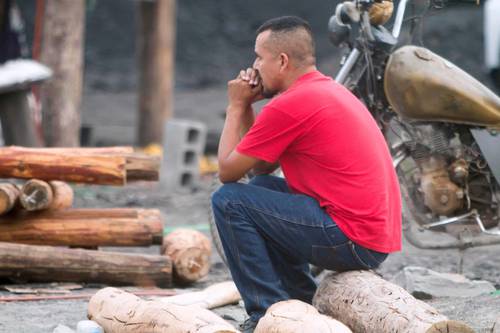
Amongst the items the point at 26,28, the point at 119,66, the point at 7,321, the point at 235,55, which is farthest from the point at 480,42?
the point at 7,321

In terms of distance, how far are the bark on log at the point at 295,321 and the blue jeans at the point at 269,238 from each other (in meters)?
0.32

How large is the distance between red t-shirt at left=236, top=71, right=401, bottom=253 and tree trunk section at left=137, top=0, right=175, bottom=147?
7.90 meters

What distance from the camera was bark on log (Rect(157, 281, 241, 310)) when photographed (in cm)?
527

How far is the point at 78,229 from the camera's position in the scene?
6004 mm

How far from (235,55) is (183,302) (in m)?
11.2

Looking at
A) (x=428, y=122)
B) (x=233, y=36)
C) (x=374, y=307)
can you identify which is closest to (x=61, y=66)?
(x=428, y=122)

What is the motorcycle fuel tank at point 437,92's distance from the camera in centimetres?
557

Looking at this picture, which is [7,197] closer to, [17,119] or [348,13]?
[348,13]

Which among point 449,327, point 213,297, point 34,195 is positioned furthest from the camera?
point 34,195

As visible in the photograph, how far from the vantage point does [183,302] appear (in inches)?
→ 203

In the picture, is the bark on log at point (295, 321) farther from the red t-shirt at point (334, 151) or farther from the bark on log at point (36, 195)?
the bark on log at point (36, 195)

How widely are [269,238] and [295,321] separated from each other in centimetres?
65

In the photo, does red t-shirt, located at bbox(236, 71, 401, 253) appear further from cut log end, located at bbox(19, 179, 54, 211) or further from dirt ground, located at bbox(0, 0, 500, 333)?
dirt ground, located at bbox(0, 0, 500, 333)

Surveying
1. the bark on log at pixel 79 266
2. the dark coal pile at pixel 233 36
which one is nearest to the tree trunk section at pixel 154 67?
→ the dark coal pile at pixel 233 36
